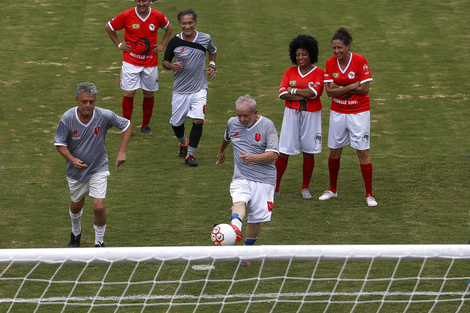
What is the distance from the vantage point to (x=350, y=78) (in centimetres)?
940

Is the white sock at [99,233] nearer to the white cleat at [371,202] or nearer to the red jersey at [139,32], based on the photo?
the white cleat at [371,202]

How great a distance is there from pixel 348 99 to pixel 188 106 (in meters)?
2.88

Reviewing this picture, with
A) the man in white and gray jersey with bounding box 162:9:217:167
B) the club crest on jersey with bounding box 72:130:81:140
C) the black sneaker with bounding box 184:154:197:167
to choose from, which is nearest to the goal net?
the club crest on jersey with bounding box 72:130:81:140

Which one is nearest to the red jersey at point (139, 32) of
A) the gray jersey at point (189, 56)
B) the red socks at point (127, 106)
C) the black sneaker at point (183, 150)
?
the red socks at point (127, 106)

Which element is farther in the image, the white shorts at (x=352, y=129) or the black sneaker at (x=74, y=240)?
the white shorts at (x=352, y=129)

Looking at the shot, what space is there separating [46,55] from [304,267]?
34.9 ft

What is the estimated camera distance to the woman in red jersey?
30.6ft

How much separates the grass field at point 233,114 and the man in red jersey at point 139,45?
3.04ft

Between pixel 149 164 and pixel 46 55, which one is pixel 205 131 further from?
pixel 46 55

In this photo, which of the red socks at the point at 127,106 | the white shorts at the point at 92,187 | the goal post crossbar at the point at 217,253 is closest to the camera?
the goal post crossbar at the point at 217,253

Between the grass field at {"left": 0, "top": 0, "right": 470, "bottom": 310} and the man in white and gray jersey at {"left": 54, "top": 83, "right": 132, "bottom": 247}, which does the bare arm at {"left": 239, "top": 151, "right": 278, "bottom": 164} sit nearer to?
the grass field at {"left": 0, "top": 0, "right": 470, "bottom": 310}

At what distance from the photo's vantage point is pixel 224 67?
1616 centimetres

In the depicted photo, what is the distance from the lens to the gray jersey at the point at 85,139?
309 inches

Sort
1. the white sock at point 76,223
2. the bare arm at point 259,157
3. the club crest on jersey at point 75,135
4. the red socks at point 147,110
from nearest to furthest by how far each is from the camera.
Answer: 1. the bare arm at point 259,157
2. the club crest on jersey at point 75,135
3. the white sock at point 76,223
4. the red socks at point 147,110
